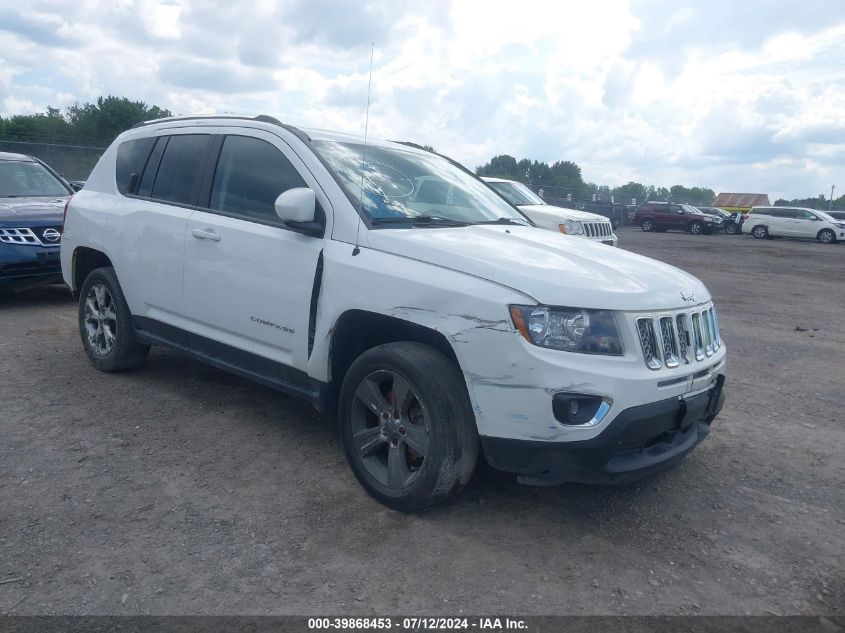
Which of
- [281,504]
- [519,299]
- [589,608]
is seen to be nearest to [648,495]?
[589,608]

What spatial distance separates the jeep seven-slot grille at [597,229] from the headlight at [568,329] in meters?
9.02

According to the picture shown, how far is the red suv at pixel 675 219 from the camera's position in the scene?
129 ft

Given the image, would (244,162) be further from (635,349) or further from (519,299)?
(635,349)

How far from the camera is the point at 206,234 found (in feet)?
15.4

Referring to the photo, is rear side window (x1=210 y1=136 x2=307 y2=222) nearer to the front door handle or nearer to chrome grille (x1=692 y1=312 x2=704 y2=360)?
the front door handle

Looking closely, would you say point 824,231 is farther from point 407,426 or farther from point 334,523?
point 334,523

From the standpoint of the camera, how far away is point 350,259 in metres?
3.91

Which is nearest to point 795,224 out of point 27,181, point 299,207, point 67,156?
point 67,156

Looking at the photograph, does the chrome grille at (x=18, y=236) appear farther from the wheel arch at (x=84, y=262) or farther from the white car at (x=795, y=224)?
the white car at (x=795, y=224)

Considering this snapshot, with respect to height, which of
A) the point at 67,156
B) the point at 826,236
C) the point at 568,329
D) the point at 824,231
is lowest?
the point at 826,236

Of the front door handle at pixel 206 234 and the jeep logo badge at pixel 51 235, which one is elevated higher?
the front door handle at pixel 206 234

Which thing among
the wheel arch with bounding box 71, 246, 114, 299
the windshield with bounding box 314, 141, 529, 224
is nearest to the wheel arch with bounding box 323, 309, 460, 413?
the windshield with bounding box 314, 141, 529, 224

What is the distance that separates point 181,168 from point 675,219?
37.9 m

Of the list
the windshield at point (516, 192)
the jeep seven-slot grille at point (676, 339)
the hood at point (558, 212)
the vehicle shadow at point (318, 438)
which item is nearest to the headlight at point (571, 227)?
the hood at point (558, 212)
